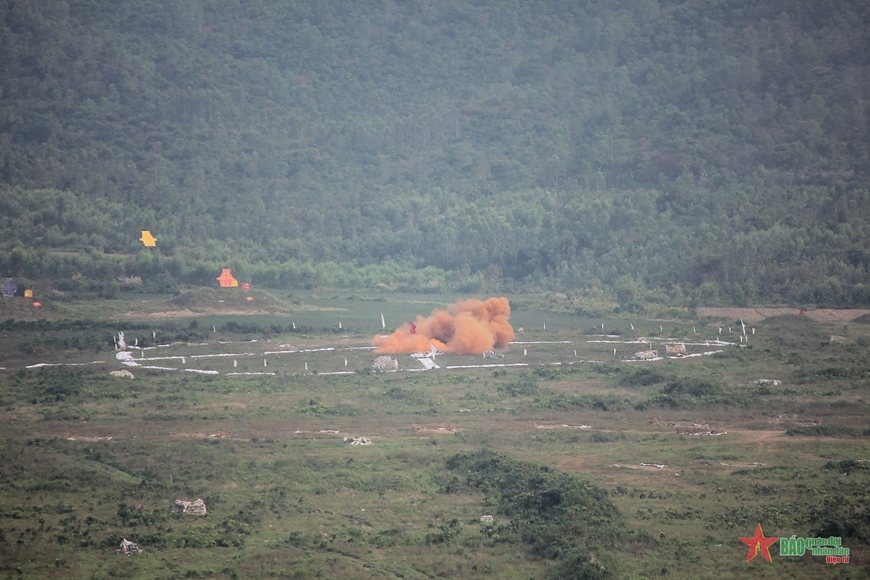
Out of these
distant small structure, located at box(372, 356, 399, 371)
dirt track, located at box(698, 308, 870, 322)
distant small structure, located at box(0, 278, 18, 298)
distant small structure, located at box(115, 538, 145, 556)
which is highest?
distant small structure, located at box(0, 278, 18, 298)

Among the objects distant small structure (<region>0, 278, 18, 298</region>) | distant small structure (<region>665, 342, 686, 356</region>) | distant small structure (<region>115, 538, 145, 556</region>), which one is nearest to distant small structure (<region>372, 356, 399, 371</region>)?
distant small structure (<region>665, 342, 686, 356</region>)

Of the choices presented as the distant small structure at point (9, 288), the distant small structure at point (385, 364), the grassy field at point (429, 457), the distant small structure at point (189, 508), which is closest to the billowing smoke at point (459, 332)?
the grassy field at point (429, 457)

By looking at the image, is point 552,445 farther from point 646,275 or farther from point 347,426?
point 646,275

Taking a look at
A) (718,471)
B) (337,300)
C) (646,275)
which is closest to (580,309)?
(646,275)

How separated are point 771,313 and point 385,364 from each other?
4786 centimetres

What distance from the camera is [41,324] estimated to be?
306 feet

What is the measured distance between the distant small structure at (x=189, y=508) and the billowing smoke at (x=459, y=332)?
4202 cm

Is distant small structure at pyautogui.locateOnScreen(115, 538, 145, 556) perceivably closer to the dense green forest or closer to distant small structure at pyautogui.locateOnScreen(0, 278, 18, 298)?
distant small structure at pyautogui.locateOnScreen(0, 278, 18, 298)

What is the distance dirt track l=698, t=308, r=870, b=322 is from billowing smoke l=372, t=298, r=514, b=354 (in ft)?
97.0

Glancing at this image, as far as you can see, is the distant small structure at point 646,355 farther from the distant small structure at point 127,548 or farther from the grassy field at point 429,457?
the distant small structure at point 127,548

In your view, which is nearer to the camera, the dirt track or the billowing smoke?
the billowing smoke

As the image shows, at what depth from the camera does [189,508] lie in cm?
4181

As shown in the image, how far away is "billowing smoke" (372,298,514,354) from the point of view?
84.3 metres

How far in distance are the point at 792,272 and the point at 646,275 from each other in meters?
19.5
